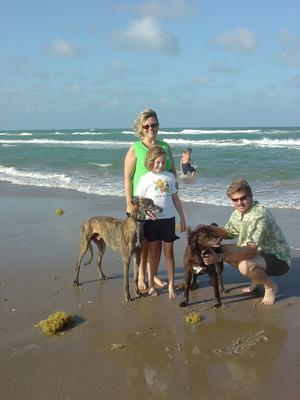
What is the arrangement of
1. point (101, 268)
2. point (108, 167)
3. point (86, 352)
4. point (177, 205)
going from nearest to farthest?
point (86, 352) < point (177, 205) < point (101, 268) < point (108, 167)

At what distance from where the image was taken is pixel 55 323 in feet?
16.2

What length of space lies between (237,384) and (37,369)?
1.83 meters

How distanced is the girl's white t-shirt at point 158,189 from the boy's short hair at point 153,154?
0.14m

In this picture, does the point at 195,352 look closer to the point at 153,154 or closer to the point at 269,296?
the point at 269,296

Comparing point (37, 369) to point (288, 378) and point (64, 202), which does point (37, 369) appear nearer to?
point (288, 378)

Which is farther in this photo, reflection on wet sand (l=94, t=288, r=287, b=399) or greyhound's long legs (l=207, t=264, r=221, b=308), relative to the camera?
greyhound's long legs (l=207, t=264, r=221, b=308)

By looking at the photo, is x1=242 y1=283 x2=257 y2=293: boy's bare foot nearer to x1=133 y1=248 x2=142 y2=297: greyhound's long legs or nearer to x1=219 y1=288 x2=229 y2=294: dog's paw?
x1=219 y1=288 x2=229 y2=294: dog's paw

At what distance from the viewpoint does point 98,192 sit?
50.3 feet

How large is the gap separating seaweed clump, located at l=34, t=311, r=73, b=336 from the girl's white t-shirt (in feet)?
6.02

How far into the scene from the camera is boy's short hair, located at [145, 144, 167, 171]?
5840 millimetres

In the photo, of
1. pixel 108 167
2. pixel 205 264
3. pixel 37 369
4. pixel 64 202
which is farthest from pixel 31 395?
pixel 108 167

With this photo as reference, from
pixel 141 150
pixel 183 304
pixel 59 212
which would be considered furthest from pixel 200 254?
pixel 59 212

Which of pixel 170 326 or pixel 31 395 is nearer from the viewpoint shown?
pixel 31 395

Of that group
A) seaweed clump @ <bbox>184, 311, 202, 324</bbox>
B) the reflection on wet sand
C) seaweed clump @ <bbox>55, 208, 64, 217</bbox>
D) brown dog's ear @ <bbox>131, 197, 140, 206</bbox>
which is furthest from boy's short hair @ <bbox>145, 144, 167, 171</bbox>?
seaweed clump @ <bbox>55, 208, 64, 217</bbox>
